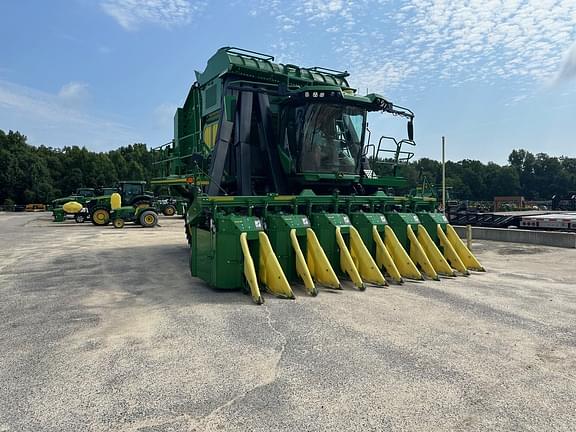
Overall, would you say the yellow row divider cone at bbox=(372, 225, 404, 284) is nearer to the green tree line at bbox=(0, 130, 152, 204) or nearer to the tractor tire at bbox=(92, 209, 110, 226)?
the tractor tire at bbox=(92, 209, 110, 226)

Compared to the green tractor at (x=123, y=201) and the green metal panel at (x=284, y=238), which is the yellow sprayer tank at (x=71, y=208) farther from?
the green metal panel at (x=284, y=238)

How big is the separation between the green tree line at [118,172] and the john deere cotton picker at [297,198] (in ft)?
128

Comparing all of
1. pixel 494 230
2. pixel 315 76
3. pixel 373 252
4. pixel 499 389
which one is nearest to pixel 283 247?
pixel 373 252

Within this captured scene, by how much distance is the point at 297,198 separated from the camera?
308 inches

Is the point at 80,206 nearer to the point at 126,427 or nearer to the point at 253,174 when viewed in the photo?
the point at 253,174

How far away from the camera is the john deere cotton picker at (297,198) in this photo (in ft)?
22.7

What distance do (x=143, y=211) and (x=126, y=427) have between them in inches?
877

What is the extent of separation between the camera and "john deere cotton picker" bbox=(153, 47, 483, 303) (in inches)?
273

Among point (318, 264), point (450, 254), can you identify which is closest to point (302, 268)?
point (318, 264)

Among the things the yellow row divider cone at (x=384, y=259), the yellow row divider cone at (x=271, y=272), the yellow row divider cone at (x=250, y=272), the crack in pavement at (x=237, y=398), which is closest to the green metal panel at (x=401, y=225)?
the yellow row divider cone at (x=384, y=259)

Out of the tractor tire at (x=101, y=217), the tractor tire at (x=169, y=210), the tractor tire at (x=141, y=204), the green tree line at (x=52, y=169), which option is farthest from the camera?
the green tree line at (x=52, y=169)

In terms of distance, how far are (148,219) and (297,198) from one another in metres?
17.9

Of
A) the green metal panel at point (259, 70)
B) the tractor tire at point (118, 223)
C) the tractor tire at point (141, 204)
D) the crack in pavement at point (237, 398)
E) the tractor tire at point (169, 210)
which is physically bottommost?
the crack in pavement at point (237, 398)

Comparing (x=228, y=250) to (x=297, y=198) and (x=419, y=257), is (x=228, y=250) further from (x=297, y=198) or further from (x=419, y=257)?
(x=419, y=257)
